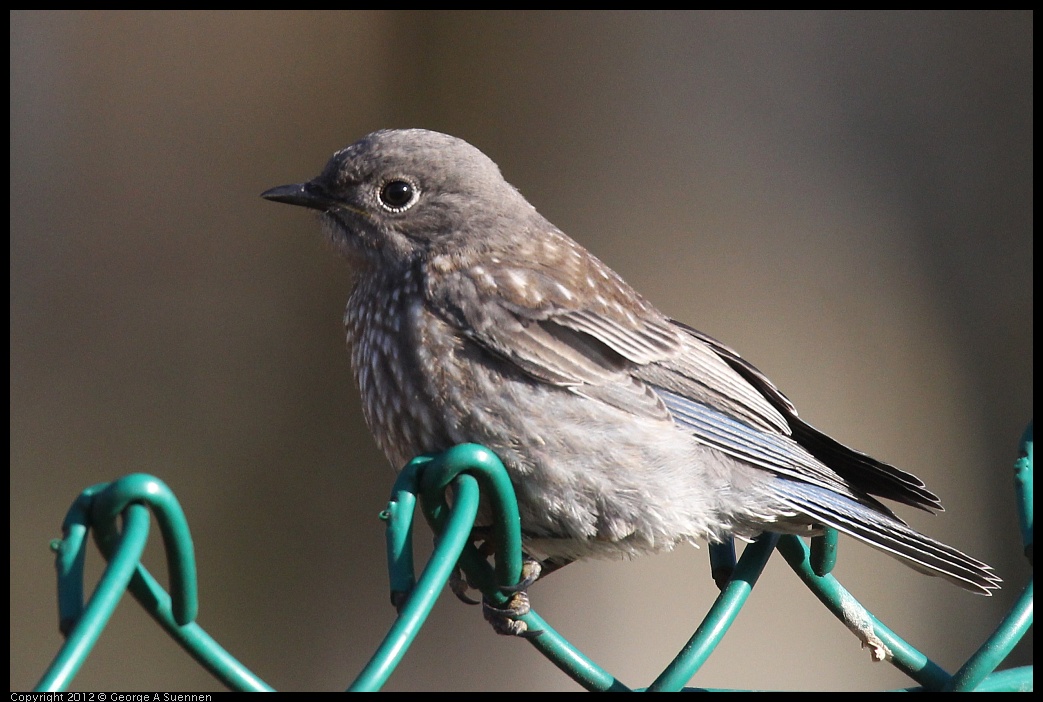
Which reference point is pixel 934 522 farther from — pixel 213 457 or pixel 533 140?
pixel 213 457

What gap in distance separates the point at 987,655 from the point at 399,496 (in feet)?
5.04

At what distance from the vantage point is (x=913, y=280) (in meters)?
7.78

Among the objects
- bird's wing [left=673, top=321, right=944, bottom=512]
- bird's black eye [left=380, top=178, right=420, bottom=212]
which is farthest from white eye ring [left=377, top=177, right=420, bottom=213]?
bird's wing [left=673, top=321, right=944, bottom=512]

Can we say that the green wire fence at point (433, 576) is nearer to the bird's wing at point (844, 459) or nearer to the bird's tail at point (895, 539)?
the bird's tail at point (895, 539)

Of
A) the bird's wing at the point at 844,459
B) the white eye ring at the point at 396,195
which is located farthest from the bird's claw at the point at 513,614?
the white eye ring at the point at 396,195

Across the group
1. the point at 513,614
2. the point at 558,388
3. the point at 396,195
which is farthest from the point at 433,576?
the point at 396,195

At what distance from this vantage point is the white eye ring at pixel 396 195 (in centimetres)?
390

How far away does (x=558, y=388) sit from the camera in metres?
→ 3.41

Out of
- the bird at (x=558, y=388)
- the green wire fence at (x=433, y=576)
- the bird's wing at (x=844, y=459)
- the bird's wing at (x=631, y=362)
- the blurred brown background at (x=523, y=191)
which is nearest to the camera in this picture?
the green wire fence at (x=433, y=576)

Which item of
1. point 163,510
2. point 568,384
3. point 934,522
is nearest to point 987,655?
point 568,384

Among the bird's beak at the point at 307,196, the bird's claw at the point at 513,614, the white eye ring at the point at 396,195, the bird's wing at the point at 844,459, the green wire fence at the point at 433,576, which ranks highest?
the white eye ring at the point at 396,195

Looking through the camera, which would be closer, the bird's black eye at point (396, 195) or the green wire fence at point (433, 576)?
the green wire fence at point (433, 576)

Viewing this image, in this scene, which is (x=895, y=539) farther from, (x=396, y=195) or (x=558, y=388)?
(x=396, y=195)

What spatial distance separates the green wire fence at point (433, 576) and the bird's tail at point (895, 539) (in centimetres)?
13
